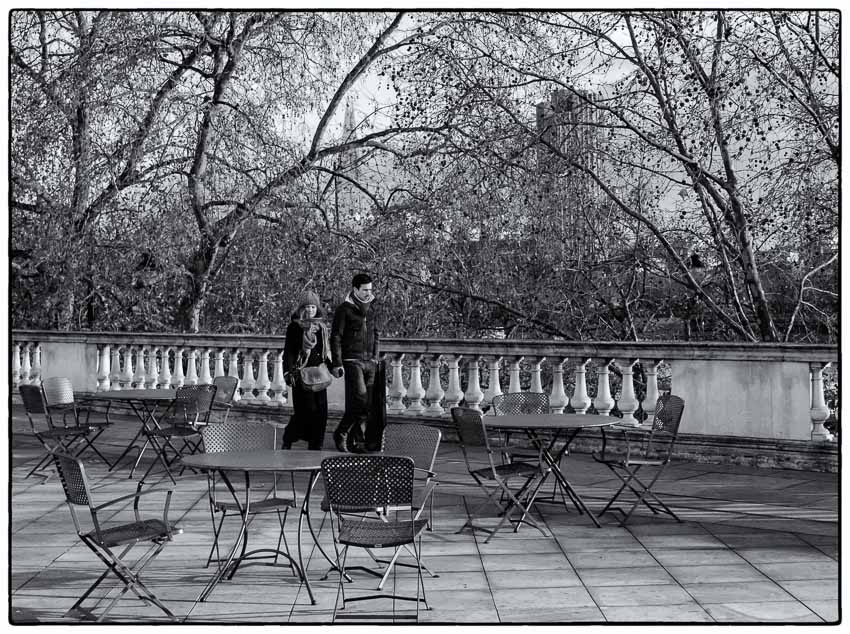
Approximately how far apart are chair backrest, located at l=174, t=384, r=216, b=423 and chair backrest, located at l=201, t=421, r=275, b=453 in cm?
370

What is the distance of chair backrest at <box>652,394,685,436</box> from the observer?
778 centimetres

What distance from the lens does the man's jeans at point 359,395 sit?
10.6m

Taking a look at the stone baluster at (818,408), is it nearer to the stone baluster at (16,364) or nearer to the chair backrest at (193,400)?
the chair backrest at (193,400)

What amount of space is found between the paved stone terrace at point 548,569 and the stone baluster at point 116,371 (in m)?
6.84

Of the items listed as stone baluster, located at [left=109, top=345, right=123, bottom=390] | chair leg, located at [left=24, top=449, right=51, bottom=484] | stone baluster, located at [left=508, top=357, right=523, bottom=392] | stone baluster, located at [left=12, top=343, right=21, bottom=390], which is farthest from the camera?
stone baluster, located at [left=12, top=343, right=21, bottom=390]

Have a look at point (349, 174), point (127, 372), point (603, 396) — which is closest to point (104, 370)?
point (127, 372)

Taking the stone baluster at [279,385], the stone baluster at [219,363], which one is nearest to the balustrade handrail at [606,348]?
the stone baluster at [279,385]

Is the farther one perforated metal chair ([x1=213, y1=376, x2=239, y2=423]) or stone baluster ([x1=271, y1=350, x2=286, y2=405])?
stone baluster ([x1=271, y1=350, x2=286, y2=405])

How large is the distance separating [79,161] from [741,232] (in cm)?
981

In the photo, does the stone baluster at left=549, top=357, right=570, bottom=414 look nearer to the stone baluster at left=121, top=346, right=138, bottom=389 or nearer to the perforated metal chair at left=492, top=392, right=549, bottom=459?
the perforated metal chair at left=492, top=392, right=549, bottom=459

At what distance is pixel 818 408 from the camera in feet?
33.3

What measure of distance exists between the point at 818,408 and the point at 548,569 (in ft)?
15.8

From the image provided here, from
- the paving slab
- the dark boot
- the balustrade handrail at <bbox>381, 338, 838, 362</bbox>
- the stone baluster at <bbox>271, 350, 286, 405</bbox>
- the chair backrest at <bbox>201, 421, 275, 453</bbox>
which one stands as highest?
the balustrade handrail at <bbox>381, 338, 838, 362</bbox>

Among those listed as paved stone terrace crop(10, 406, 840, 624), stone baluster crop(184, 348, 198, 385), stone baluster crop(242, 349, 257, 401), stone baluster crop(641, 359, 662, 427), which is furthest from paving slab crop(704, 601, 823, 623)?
stone baluster crop(184, 348, 198, 385)
